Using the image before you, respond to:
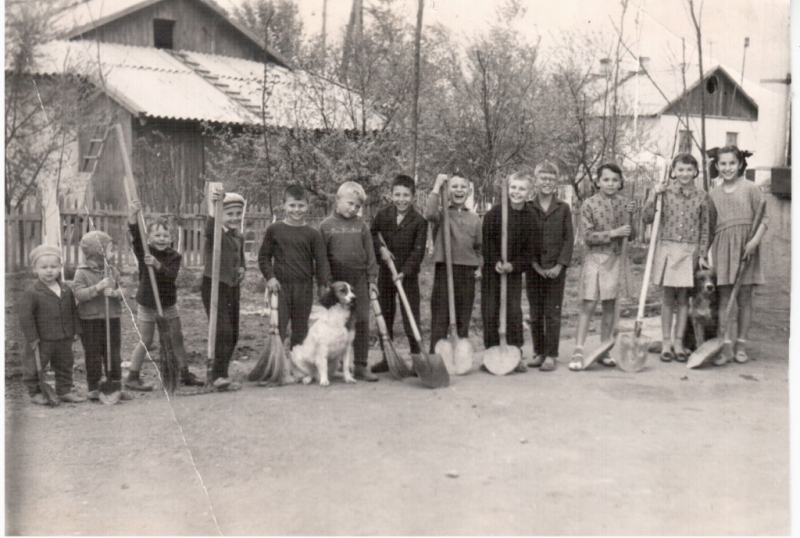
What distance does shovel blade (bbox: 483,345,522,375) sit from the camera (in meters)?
5.92

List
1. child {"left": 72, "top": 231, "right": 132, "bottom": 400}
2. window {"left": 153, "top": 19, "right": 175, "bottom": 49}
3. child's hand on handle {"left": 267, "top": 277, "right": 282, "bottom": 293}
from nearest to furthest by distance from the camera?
1. child {"left": 72, "top": 231, "right": 132, "bottom": 400}
2. child's hand on handle {"left": 267, "top": 277, "right": 282, "bottom": 293}
3. window {"left": 153, "top": 19, "right": 175, "bottom": 49}

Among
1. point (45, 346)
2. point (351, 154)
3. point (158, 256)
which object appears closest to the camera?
point (45, 346)

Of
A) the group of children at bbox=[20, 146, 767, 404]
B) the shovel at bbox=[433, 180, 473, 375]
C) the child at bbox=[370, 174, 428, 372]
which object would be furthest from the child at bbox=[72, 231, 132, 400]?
the shovel at bbox=[433, 180, 473, 375]

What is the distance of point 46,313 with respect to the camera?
4742 millimetres

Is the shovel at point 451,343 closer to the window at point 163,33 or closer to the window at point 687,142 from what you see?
the window at point 687,142

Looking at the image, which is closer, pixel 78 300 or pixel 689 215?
pixel 78 300

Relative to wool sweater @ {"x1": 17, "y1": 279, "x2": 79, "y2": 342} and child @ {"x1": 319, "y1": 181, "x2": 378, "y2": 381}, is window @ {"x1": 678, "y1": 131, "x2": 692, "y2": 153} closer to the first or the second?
child @ {"x1": 319, "y1": 181, "x2": 378, "y2": 381}

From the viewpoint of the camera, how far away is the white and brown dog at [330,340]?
560 cm

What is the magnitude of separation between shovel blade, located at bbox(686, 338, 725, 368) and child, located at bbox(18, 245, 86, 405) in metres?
4.51

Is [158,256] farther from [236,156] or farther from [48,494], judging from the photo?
[236,156]

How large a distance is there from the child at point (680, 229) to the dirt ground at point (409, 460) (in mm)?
1020

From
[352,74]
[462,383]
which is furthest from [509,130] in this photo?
[462,383]

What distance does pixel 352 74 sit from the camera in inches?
420

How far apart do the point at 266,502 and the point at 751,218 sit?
14.9 feet
